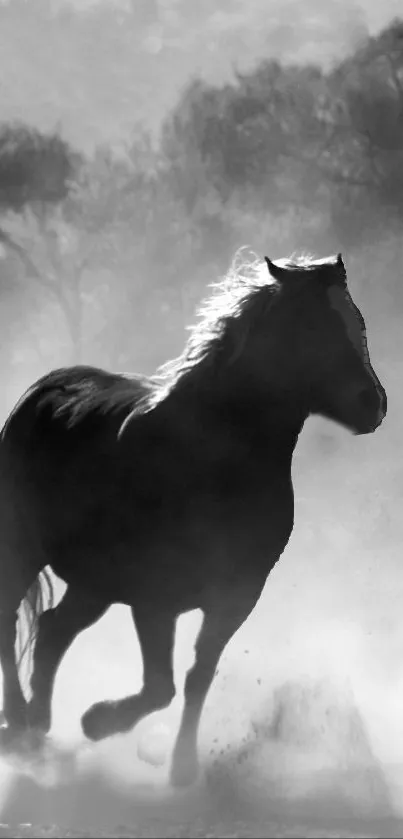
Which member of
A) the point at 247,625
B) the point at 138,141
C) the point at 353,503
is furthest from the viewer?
the point at 138,141

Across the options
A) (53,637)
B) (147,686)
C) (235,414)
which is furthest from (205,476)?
(53,637)

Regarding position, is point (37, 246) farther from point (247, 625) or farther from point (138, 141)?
point (247, 625)

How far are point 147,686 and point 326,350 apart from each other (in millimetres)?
1314

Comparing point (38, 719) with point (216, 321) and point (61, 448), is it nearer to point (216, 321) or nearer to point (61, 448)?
point (61, 448)

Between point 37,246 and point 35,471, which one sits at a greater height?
point 37,246

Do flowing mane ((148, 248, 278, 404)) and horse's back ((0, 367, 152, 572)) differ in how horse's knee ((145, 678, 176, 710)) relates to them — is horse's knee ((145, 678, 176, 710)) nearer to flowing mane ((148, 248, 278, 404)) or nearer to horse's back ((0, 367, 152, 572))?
horse's back ((0, 367, 152, 572))

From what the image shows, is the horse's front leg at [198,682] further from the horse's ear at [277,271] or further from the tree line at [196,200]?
the tree line at [196,200]

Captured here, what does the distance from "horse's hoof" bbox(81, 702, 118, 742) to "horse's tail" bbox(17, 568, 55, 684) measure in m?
0.78

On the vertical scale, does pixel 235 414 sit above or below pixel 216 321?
below

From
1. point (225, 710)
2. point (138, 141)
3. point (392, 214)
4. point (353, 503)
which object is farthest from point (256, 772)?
point (138, 141)

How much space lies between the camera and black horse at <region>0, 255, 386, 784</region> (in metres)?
3.83

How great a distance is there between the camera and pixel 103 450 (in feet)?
13.3

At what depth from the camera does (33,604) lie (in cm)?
456

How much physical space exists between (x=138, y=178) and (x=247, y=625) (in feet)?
30.4
